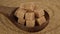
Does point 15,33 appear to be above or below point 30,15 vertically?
below

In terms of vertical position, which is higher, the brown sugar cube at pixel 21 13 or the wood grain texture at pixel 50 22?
the brown sugar cube at pixel 21 13

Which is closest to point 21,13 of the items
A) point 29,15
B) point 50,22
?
point 29,15

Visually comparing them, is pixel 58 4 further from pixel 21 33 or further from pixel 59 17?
pixel 21 33

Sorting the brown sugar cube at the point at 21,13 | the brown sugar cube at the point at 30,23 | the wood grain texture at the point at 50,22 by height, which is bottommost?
the wood grain texture at the point at 50,22

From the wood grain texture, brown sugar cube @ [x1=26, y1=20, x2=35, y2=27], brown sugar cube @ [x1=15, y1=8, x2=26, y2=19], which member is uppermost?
brown sugar cube @ [x1=15, y1=8, x2=26, y2=19]

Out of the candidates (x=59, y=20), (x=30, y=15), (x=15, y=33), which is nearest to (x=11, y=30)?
(x=15, y=33)

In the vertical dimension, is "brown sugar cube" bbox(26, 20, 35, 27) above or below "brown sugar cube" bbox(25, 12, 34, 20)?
below

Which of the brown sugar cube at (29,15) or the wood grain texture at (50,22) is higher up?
the brown sugar cube at (29,15)

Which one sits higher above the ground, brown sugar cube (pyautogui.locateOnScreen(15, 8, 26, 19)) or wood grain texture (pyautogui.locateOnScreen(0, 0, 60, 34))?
brown sugar cube (pyautogui.locateOnScreen(15, 8, 26, 19))

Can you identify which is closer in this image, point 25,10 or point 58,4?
point 25,10

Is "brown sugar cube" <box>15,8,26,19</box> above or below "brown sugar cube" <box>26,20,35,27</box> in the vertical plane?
above

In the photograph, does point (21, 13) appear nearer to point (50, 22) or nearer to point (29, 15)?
point (29, 15)
